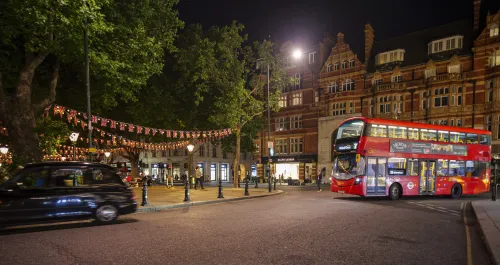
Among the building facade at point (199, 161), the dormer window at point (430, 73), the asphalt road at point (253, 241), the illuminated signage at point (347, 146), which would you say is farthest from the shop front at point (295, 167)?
the asphalt road at point (253, 241)

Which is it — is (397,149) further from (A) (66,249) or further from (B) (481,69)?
(B) (481,69)

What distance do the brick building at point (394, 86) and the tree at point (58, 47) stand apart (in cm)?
2432

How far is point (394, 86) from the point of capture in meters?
33.1

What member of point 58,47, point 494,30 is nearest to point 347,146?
point 58,47

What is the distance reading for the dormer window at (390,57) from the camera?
33.9 m

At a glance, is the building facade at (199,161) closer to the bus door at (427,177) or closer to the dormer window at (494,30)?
the bus door at (427,177)

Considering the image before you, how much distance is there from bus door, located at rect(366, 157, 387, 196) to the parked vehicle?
34.9 feet

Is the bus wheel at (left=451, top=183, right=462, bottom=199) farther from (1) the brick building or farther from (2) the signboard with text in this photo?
(1) the brick building

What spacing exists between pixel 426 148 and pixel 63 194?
1611cm

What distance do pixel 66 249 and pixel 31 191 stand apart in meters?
2.86

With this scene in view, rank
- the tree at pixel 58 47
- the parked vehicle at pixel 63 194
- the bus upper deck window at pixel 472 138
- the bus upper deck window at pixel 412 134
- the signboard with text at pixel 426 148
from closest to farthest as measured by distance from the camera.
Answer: the parked vehicle at pixel 63 194
the tree at pixel 58 47
the signboard with text at pixel 426 148
the bus upper deck window at pixel 412 134
the bus upper deck window at pixel 472 138

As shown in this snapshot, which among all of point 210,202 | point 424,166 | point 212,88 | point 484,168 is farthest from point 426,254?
point 212,88

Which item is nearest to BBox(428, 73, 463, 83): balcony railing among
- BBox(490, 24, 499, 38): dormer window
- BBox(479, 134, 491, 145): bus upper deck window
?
BBox(490, 24, 499, 38): dormer window

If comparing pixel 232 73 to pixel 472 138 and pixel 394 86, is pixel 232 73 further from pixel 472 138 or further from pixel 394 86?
pixel 394 86
